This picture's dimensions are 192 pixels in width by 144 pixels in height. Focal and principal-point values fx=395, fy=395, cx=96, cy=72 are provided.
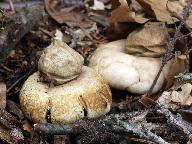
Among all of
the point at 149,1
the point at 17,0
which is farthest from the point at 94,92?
the point at 17,0

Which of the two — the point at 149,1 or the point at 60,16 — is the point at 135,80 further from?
the point at 60,16

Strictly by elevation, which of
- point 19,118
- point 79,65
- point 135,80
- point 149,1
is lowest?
point 19,118

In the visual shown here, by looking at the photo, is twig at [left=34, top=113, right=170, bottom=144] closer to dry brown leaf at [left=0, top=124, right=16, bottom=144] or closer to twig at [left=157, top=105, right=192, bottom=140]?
twig at [left=157, top=105, right=192, bottom=140]

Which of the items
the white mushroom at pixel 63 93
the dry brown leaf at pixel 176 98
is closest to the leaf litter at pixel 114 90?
the dry brown leaf at pixel 176 98

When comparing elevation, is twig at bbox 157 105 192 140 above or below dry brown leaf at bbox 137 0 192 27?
below

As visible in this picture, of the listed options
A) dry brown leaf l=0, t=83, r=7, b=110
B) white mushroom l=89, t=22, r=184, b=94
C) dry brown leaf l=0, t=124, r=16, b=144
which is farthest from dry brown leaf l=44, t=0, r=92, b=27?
dry brown leaf l=0, t=124, r=16, b=144

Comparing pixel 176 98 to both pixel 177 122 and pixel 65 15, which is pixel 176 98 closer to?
pixel 177 122

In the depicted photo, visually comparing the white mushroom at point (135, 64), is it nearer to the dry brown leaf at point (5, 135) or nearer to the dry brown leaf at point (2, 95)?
the dry brown leaf at point (2, 95)
